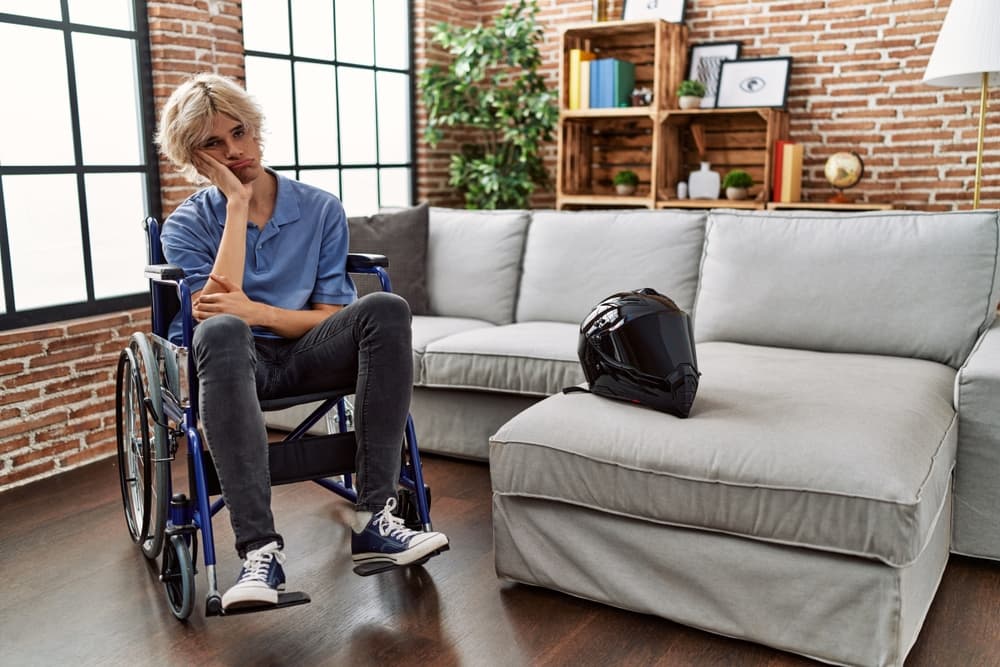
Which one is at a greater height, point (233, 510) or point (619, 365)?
point (619, 365)

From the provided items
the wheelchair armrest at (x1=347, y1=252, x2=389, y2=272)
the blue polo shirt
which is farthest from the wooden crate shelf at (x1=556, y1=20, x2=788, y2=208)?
the blue polo shirt

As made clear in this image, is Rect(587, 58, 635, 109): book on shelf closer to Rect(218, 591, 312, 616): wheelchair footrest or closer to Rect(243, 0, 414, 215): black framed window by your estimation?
Rect(243, 0, 414, 215): black framed window

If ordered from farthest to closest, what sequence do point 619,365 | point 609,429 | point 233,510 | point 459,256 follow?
point 459,256
point 619,365
point 609,429
point 233,510

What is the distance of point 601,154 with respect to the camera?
5.34 meters

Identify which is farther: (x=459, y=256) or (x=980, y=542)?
(x=459, y=256)

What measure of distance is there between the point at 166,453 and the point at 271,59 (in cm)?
273

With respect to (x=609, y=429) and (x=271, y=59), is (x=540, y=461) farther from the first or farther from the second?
(x=271, y=59)

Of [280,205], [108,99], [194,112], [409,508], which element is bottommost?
[409,508]

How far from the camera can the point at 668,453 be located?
1847 millimetres

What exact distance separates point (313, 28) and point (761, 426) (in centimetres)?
345

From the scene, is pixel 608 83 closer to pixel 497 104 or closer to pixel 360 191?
pixel 497 104

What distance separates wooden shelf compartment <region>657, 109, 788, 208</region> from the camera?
4.72 meters

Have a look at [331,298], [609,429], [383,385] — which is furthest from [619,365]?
[331,298]

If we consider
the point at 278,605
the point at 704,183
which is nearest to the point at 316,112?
the point at 704,183
